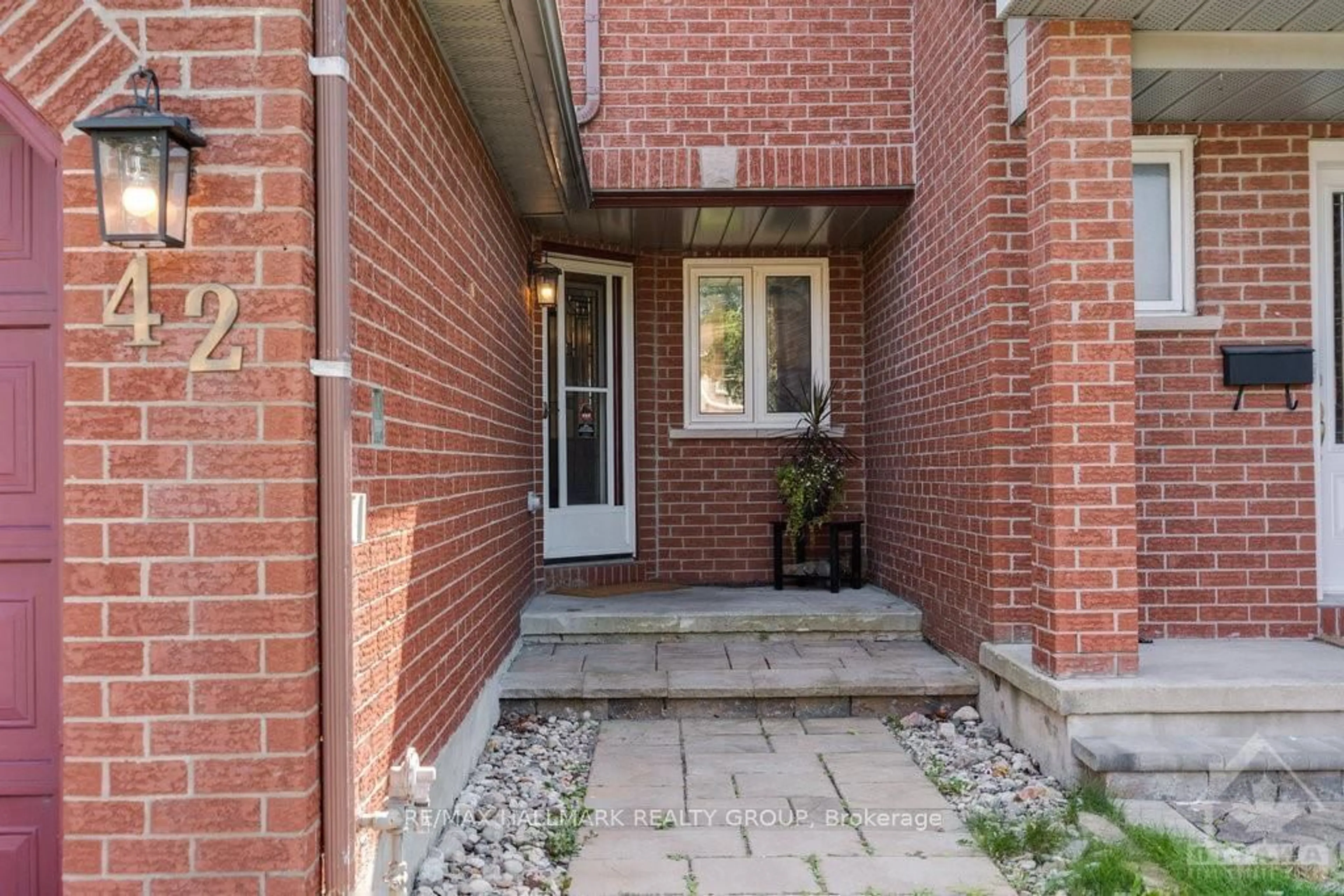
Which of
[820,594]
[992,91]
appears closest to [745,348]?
[820,594]

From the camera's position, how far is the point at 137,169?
6.81ft

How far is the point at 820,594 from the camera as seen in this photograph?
21.6ft

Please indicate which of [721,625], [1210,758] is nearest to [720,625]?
[721,625]

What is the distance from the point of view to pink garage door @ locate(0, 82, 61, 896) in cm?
238

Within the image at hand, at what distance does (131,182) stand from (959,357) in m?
3.92

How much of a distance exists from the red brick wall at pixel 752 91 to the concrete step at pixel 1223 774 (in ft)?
12.0

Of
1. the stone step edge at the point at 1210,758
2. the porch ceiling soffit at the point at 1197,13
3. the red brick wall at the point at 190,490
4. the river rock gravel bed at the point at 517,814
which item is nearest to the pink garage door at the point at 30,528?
the red brick wall at the point at 190,490

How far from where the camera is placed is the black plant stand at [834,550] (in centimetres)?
660

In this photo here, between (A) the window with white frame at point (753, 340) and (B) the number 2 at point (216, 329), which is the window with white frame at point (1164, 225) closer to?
(A) the window with white frame at point (753, 340)

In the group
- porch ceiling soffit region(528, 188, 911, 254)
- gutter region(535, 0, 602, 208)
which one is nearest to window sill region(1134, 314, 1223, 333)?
porch ceiling soffit region(528, 188, 911, 254)

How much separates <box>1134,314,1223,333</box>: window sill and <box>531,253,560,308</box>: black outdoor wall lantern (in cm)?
338

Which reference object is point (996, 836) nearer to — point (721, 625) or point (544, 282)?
point (721, 625)

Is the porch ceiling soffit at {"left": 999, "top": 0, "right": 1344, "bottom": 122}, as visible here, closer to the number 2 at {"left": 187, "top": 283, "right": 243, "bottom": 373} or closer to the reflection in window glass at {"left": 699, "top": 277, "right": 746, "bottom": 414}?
the number 2 at {"left": 187, "top": 283, "right": 243, "bottom": 373}

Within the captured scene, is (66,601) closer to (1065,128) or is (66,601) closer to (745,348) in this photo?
(1065,128)
